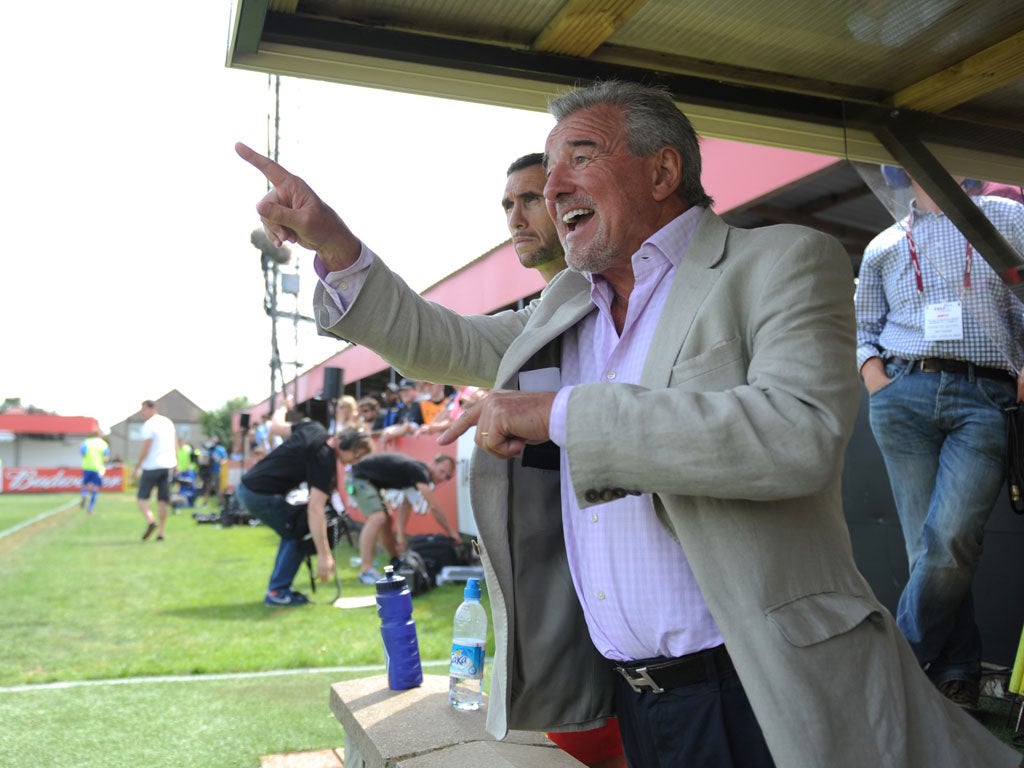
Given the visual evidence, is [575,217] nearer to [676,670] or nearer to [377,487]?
[676,670]

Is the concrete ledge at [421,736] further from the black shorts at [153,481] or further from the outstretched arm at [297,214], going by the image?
the black shorts at [153,481]

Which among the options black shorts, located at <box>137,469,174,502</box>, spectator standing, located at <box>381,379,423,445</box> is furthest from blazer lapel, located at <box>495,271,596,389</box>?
black shorts, located at <box>137,469,174,502</box>

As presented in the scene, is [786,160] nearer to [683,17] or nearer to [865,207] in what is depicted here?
[865,207]

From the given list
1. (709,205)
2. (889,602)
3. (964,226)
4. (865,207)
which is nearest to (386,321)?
(709,205)

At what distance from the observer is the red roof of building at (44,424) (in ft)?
213

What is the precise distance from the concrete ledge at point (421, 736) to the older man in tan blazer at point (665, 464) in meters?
0.34

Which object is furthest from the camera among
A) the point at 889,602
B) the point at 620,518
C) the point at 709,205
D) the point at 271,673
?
the point at 271,673

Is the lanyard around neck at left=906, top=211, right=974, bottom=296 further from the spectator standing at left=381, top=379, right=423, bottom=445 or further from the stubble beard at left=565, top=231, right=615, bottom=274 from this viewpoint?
the spectator standing at left=381, top=379, right=423, bottom=445

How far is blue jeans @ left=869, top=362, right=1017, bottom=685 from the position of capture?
2.89 metres

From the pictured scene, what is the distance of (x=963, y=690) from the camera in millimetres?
3031

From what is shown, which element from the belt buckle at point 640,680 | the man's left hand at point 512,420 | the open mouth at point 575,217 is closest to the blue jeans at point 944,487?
the belt buckle at point 640,680

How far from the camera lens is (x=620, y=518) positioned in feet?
5.51

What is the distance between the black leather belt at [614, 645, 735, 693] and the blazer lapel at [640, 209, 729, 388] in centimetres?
53

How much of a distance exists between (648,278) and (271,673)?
4280 millimetres
